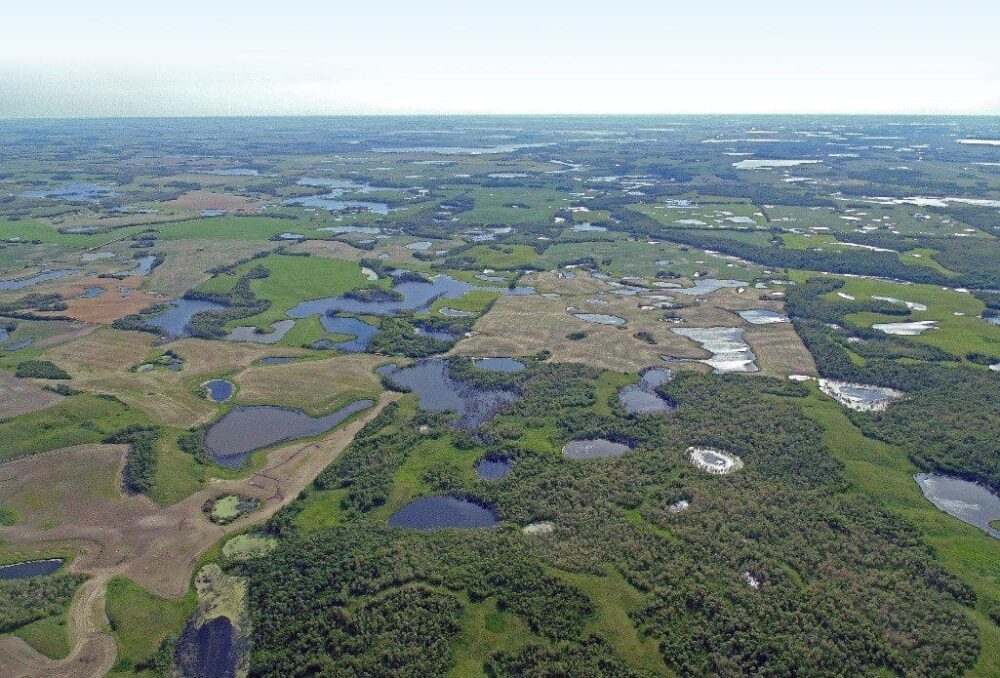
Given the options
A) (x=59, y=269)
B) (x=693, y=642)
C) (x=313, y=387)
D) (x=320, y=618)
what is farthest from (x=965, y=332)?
(x=59, y=269)

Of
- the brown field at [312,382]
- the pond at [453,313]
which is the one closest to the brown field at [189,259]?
the brown field at [312,382]

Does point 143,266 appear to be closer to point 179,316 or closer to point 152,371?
point 179,316

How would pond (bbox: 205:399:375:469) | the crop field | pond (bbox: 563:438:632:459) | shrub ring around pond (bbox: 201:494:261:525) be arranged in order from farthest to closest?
1. pond (bbox: 205:399:375:469)
2. pond (bbox: 563:438:632:459)
3. shrub ring around pond (bbox: 201:494:261:525)
4. the crop field

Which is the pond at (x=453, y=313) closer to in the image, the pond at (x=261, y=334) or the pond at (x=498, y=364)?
the pond at (x=498, y=364)

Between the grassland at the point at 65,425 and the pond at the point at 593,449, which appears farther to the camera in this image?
the pond at the point at 593,449

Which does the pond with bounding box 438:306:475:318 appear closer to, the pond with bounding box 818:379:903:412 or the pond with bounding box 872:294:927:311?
the pond with bounding box 818:379:903:412

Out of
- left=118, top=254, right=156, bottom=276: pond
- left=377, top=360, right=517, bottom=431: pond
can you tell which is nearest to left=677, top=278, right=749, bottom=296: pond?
left=377, top=360, right=517, bottom=431: pond

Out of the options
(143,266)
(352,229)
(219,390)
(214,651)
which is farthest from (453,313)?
(352,229)
